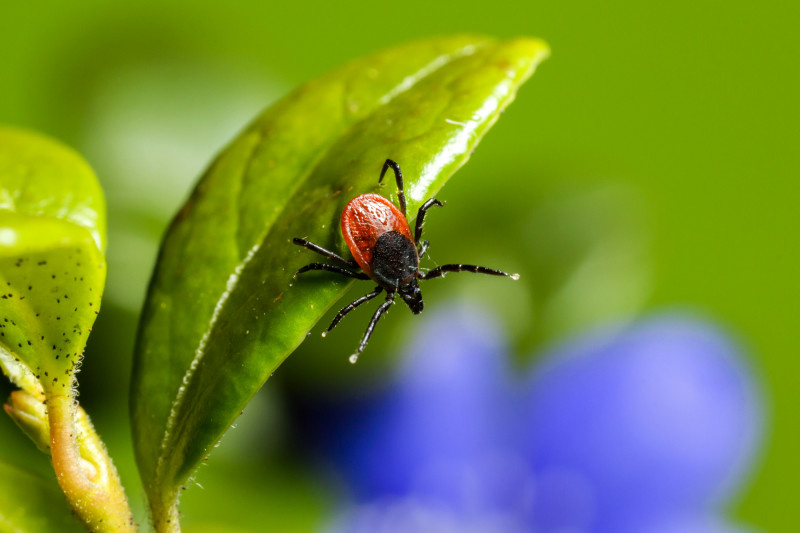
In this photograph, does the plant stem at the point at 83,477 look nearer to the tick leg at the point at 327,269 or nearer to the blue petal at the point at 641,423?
the tick leg at the point at 327,269

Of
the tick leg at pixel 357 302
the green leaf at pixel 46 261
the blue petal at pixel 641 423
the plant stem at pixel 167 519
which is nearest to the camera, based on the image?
the green leaf at pixel 46 261

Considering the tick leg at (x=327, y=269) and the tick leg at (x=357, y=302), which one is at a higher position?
the tick leg at (x=327, y=269)

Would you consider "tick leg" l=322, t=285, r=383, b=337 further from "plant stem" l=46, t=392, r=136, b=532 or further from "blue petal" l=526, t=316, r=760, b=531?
"blue petal" l=526, t=316, r=760, b=531

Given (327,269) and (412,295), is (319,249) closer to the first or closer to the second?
(327,269)

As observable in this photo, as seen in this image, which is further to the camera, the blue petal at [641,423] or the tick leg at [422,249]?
the blue petal at [641,423]

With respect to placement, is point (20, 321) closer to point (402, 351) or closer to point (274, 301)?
point (274, 301)

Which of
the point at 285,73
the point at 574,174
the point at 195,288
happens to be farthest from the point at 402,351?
the point at 195,288

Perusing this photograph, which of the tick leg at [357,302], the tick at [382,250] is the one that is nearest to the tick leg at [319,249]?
the tick at [382,250]

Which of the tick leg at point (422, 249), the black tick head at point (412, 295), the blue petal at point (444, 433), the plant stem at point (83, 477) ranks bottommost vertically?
the blue petal at point (444, 433)
